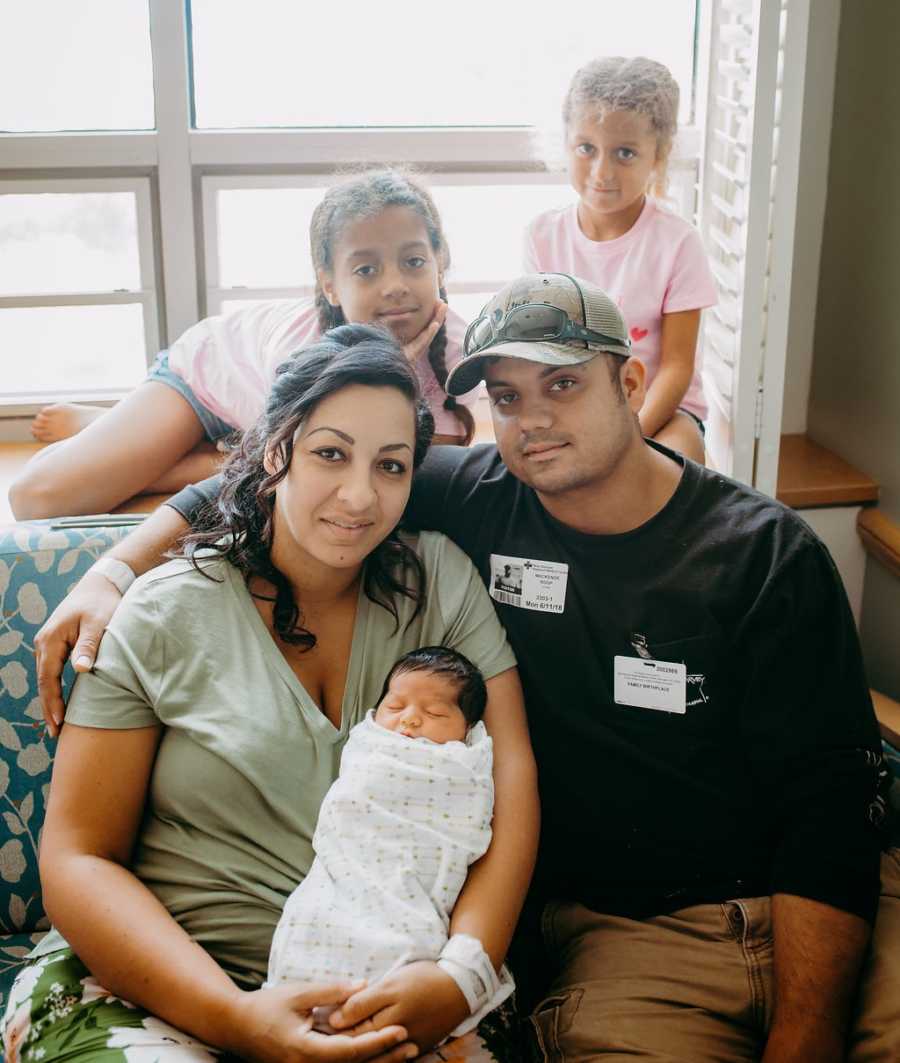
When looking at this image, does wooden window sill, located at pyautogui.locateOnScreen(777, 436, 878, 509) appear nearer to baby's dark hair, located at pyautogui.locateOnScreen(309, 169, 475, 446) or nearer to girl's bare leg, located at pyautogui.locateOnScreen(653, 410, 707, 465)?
girl's bare leg, located at pyautogui.locateOnScreen(653, 410, 707, 465)

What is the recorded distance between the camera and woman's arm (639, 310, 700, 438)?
101 inches

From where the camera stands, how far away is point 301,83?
9.98 feet

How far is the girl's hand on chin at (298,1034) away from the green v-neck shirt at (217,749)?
5.9 inches

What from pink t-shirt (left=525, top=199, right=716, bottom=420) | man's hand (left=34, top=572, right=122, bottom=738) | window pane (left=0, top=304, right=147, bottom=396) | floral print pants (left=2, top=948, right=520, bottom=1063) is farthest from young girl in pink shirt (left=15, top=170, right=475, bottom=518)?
floral print pants (left=2, top=948, right=520, bottom=1063)

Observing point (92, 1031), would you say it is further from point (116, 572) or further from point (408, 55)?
point (408, 55)

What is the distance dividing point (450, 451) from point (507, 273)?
1.39 metres

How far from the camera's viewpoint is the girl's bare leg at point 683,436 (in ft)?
8.23

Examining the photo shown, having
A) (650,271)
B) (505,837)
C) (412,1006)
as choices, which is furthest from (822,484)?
(412,1006)

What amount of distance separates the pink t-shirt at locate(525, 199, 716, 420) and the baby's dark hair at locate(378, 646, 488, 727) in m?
1.19

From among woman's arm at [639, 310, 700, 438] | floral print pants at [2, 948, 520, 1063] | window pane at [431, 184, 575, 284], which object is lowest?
floral print pants at [2, 948, 520, 1063]

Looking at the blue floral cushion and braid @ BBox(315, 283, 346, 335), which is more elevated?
braid @ BBox(315, 283, 346, 335)

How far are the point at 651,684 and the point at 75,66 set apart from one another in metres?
2.25

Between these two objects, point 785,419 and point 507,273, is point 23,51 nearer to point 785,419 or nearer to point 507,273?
point 507,273

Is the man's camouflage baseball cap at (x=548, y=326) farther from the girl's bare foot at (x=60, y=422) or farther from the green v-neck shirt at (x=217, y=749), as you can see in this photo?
the girl's bare foot at (x=60, y=422)
